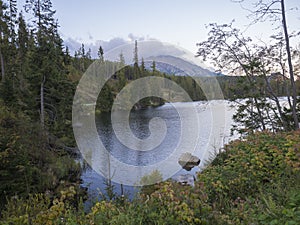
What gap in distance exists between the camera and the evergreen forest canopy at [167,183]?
2.65 m

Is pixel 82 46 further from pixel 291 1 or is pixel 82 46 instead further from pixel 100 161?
pixel 291 1

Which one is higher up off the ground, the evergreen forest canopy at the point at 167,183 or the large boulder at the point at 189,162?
the evergreen forest canopy at the point at 167,183

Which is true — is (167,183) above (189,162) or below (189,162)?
above

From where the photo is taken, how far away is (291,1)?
7.70 m

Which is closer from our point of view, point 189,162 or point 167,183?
point 167,183

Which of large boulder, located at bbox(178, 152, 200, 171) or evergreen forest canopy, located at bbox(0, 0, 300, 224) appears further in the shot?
large boulder, located at bbox(178, 152, 200, 171)

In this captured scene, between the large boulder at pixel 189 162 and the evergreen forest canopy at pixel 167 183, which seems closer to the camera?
the evergreen forest canopy at pixel 167 183

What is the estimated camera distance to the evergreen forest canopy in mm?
2648

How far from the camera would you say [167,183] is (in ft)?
11.1

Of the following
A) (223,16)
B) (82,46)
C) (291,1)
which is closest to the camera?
(291,1)

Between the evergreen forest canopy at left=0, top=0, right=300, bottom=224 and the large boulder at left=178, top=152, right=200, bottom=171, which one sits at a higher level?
the evergreen forest canopy at left=0, top=0, right=300, bottom=224

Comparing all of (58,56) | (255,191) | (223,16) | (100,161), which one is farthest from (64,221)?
(58,56)

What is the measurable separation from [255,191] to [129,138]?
49.7 feet

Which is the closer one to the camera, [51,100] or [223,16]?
[223,16]
